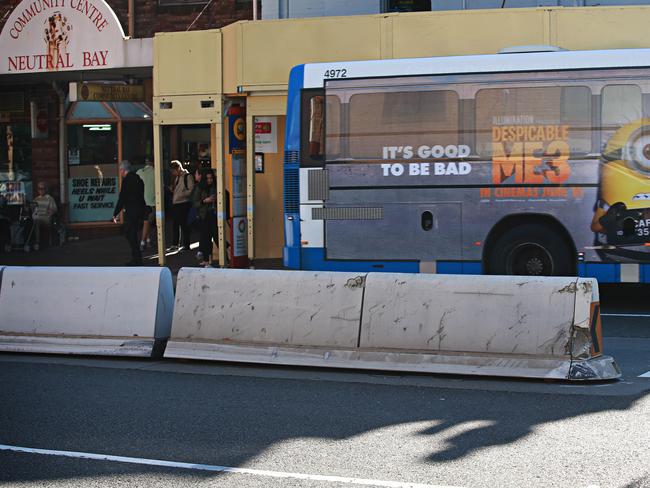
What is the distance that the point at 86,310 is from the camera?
33.2ft

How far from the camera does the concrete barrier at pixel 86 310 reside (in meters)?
9.92

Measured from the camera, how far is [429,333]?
895cm

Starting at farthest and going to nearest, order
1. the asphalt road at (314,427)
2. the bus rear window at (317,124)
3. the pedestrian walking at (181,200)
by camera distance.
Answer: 1. the pedestrian walking at (181,200)
2. the bus rear window at (317,124)
3. the asphalt road at (314,427)

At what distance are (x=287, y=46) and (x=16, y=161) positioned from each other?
9.54 meters

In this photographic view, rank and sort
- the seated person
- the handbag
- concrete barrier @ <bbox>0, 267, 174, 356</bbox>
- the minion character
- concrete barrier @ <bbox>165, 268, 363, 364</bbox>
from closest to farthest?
concrete barrier @ <bbox>165, 268, 363, 364</bbox>, concrete barrier @ <bbox>0, 267, 174, 356</bbox>, the minion character, the handbag, the seated person

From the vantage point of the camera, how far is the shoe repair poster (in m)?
23.4

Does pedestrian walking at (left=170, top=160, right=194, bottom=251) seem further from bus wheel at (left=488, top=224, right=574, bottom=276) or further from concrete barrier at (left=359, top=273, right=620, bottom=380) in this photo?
concrete barrier at (left=359, top=273, right=620, bottom=380)

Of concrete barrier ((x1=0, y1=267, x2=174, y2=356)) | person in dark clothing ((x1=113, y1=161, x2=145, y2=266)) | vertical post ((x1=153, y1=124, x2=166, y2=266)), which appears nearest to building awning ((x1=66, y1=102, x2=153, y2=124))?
person in dark clothing ((x1=113, y1=161, x2=145, y2=266))

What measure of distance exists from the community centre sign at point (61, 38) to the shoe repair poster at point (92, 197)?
4236mm

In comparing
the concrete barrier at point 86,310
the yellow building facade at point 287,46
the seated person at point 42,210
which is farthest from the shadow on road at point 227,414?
the seated person at point 42,210

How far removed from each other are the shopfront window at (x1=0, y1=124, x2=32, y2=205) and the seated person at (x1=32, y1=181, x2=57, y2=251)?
181cm

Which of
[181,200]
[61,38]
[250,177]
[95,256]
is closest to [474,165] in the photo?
[250,177]

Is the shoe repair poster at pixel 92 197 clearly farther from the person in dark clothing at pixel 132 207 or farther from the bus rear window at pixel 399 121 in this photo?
the bus rear window at pixel 399 121

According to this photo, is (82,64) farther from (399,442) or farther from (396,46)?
(399,442)
